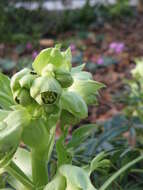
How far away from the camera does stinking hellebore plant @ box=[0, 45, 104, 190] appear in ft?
1.95

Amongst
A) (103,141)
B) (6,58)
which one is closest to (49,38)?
(6,58)

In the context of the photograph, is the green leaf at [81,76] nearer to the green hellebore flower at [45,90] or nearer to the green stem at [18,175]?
the green hellebore flower at [45,90]

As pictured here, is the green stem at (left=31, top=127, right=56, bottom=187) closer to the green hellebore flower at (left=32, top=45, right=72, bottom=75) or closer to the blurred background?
the green hellebore flower at (left=32, top=45, right=72, bottom=75)

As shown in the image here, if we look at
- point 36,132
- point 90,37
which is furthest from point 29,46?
point 36,132

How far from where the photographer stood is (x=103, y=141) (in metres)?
0.98

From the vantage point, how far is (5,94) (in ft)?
2.23

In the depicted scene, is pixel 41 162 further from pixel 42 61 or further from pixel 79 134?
pixel 42 61

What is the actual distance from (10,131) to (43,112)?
2.4 inches

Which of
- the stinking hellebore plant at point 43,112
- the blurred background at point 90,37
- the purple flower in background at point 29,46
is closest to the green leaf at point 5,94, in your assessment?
the stinking hellebore plant at point 43,112

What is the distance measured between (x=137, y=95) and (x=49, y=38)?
2.11 metres

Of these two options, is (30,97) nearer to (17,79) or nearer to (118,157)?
(17,79)

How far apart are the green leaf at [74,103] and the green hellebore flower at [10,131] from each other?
7 centimetres

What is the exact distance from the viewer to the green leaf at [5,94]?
0.67 meters

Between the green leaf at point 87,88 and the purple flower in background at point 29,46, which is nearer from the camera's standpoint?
the green leaf at point 87,88
